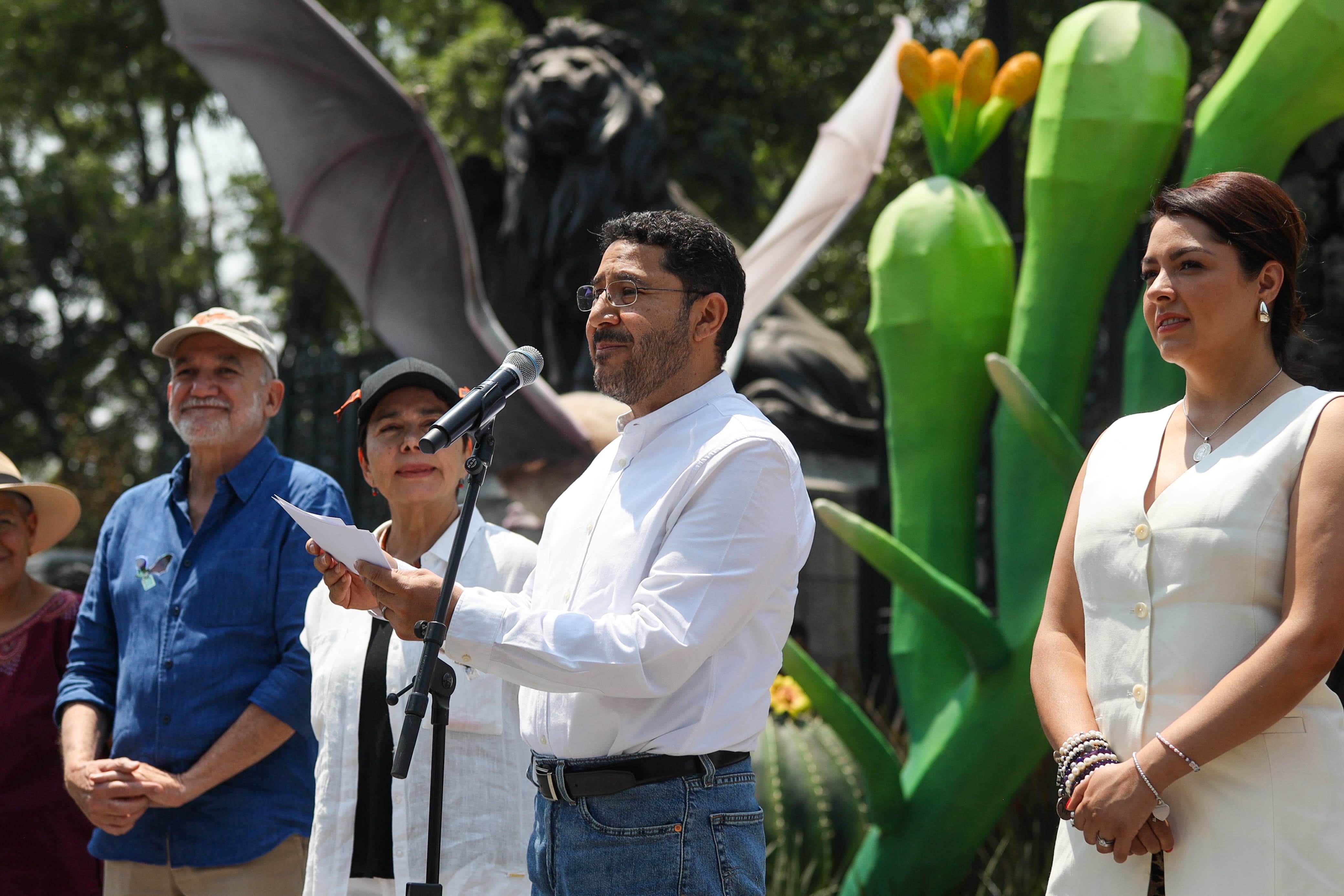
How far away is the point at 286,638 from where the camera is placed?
3.23 m

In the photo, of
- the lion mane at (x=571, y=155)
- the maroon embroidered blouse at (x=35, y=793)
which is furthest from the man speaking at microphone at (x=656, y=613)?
the lion mane at (x=571, y=155)

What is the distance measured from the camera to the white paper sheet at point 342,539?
6.72 ft

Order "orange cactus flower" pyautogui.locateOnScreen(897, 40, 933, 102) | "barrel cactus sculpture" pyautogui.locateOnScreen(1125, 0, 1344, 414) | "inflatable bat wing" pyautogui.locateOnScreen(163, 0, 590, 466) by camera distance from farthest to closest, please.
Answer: "inflatable bat wing" pyautogui.locateOnScreen(163, 0, 590, 466) < "orange cactus flower" pyautogui.locateOnScreen(897, 40, 933, 102) < "barrel cactus sculpture" pyautogui.locateOnScreen(1125, 0, 1344, 414)

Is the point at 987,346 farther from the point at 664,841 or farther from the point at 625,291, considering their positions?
the point at 664,841

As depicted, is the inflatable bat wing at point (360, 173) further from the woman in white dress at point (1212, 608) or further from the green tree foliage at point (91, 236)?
the green tree foliage at point (91, 236)

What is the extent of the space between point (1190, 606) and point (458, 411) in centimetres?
119

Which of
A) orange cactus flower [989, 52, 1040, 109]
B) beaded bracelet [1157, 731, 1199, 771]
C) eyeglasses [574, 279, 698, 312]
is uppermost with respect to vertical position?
orange cactus flower [989, 52, 1040, 109]

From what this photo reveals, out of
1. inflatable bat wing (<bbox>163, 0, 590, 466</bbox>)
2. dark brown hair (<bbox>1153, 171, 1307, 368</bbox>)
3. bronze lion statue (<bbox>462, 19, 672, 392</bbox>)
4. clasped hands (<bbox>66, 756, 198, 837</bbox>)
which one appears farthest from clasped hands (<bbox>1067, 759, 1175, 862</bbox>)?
bronze lion statue (<bbox>462, 19, 672, 392</bbox>)

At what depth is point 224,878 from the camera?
3.17m

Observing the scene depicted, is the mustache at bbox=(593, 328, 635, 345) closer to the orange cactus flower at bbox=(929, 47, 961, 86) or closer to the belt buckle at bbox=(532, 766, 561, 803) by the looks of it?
the belt buckle at bbox=(532, 766, 561, 803)

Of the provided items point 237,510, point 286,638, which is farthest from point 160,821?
point 237,510

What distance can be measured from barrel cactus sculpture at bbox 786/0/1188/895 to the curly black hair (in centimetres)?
248

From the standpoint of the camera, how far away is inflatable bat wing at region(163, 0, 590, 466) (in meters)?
6.58

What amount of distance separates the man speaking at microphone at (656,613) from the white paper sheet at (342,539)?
0.02 metres
